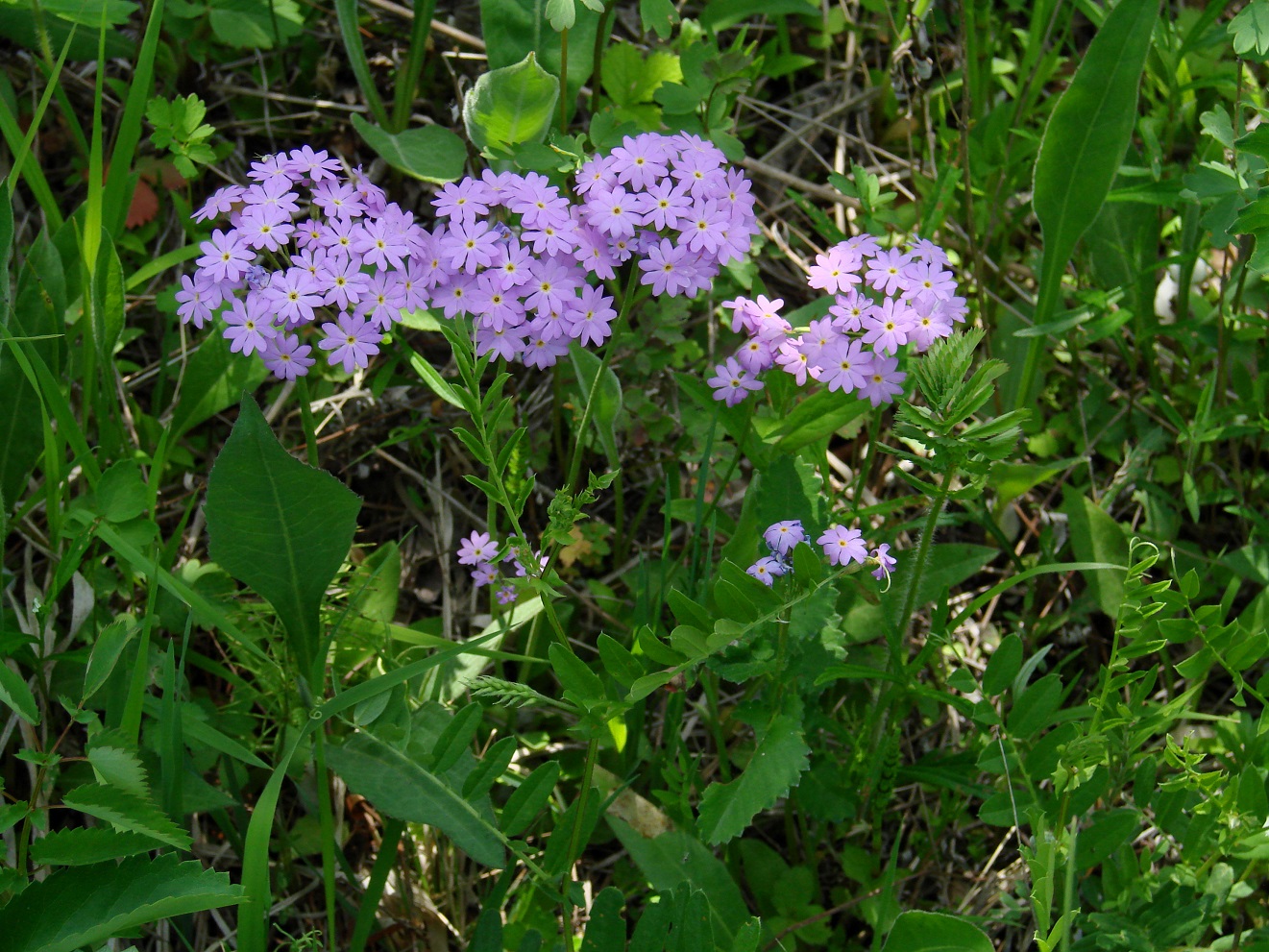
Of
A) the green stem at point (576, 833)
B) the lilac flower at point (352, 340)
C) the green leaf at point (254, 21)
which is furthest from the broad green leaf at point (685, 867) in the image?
the green leaf at point (254, 21)

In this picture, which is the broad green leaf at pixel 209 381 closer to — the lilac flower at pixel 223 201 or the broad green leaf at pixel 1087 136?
the lilac flower at pixel 223 201

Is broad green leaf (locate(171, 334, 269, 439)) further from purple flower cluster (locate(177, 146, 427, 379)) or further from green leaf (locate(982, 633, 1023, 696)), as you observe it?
green leaf (locate(982, 633, 1023, 696))

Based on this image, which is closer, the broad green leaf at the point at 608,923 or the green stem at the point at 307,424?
the broad green leaf at the point at 608,923

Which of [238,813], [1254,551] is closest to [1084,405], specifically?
[1254,551]

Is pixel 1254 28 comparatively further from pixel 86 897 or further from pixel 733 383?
pixel 86 897

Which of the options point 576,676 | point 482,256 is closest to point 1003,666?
point 576,676

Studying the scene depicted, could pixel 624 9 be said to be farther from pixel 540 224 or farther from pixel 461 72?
pixel 540 224

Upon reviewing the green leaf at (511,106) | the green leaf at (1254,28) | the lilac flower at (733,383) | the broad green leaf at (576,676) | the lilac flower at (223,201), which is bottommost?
the broad green leaf at (576,676)
